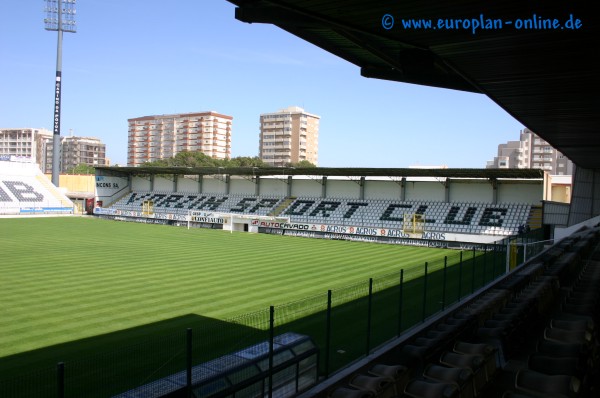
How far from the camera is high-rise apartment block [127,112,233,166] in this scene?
138 metres

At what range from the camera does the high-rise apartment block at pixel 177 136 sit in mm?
138125

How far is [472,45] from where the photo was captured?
6.57 meters

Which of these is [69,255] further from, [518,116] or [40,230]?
[518,116]

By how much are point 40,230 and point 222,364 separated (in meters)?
34.1

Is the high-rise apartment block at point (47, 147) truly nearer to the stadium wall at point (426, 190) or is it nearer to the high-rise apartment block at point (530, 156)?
the high-rise apartment block at point (530, 156)

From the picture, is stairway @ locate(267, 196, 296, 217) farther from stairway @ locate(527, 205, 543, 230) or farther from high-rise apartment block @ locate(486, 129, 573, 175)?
high-rise apartment block @ locate(486, 129, 573, 175)

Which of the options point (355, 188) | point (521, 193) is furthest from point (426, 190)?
point (521, 193)

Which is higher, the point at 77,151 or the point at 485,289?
the point at 77,151

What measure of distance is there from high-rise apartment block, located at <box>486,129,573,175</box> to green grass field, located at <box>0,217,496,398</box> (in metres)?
86.8

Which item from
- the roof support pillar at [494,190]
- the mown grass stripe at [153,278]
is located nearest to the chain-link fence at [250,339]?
the mown grass stripe at [153,278]

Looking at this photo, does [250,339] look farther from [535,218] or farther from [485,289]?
[535,218]

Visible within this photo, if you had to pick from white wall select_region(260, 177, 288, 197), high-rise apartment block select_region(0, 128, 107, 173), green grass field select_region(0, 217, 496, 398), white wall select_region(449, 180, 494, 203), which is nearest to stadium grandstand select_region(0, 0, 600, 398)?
green grass field select_region(0, 217, 496, 398)

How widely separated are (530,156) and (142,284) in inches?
4858

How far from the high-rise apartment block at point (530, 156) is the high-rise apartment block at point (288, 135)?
46166 millimetres
